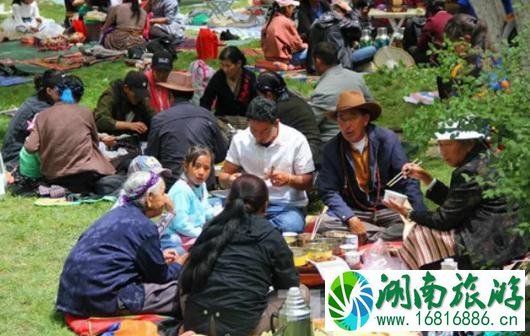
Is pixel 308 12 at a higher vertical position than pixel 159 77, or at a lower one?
lower

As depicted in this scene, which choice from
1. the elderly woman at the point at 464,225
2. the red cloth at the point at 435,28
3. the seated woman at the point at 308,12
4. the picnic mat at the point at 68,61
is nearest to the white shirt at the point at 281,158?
the elderly woman at the point at 464,225

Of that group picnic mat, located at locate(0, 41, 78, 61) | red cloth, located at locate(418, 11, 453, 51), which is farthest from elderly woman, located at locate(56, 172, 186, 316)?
picnic mat, located at locate(0, 41, 78, 61)

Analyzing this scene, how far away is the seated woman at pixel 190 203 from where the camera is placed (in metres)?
7.75

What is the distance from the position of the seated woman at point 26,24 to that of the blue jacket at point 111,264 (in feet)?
39.9

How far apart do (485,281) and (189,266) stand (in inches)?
67.7

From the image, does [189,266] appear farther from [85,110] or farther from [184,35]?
[184,35]

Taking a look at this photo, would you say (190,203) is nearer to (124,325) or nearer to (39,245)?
(39,245)

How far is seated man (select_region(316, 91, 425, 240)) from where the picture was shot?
7867 mm

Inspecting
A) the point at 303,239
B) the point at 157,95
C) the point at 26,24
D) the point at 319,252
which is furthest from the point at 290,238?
the point at 26,24

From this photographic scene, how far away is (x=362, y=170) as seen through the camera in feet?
26.1

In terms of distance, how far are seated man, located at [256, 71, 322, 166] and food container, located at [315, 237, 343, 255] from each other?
1.64 metres

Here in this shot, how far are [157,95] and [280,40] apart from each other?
4.99 meters

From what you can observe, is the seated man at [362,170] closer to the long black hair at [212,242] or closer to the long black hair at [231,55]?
the long black hair at [212,242]

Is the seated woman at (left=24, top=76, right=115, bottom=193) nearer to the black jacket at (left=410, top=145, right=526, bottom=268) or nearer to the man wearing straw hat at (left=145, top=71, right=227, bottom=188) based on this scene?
the man wearing straw hat at (left=145, top=71, right=227, bottom=188)
